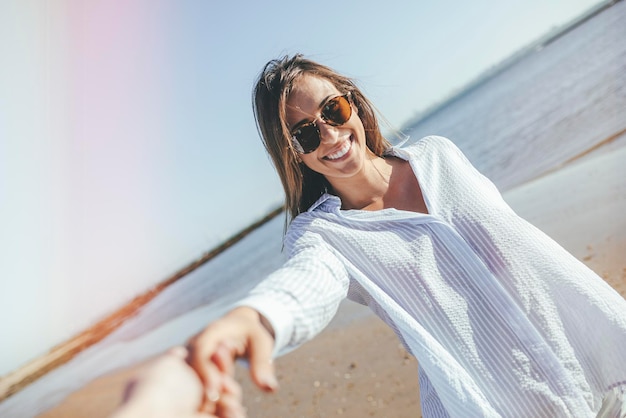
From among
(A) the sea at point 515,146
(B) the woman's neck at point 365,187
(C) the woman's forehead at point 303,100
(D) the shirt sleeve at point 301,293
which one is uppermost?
(C) the woman's forehead at point 303,100

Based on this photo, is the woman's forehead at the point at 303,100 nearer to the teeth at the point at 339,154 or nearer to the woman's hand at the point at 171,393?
the teeth at the point at 339,154

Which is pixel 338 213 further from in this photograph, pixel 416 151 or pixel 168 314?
pixel 168 314

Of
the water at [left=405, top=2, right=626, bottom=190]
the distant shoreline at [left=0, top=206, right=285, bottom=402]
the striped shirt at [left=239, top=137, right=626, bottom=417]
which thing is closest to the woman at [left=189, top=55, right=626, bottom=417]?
the striped shirt at [left=239, top=137, right=626, bottom=417]

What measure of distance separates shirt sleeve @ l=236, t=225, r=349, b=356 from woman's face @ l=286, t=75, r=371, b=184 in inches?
10.1

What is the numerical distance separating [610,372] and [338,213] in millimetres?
779

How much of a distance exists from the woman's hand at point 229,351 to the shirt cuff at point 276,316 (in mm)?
37

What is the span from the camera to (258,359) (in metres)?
0.69

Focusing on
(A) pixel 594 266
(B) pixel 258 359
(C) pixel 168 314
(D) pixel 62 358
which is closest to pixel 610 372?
(B) pixel 258 359

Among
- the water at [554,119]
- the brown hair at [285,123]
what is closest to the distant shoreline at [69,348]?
the water at [554,119]

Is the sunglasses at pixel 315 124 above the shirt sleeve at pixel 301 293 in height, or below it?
above

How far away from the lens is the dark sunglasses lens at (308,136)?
150cm

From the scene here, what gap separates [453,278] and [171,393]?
88 centimetres

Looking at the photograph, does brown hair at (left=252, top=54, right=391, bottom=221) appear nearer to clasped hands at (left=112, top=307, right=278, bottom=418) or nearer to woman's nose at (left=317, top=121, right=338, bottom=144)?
woman's nose at (left=317, top=121, right=338, bottom=144)

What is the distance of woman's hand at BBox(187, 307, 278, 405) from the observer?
0.61m
